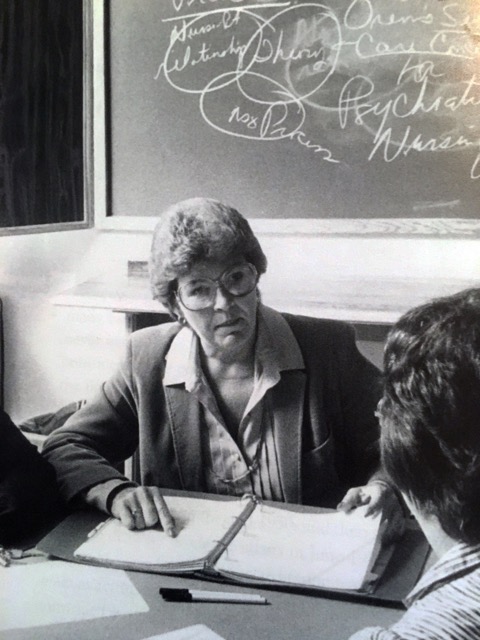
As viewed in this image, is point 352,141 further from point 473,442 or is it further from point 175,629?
point 175,629

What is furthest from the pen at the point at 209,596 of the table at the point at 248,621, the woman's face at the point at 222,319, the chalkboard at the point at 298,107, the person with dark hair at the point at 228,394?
the chalkboard at the point at 298,107

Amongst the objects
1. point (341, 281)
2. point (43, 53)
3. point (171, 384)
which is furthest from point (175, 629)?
point (43, 53)

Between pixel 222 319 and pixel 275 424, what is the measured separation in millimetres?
180

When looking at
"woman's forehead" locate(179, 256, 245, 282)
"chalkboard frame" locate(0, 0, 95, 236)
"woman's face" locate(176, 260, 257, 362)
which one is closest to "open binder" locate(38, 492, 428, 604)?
"woman's face" locate(176, 260, 257, 362)

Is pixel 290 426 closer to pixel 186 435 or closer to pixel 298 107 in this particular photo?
pixel 186 435

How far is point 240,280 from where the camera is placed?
1.04m

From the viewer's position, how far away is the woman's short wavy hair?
103 cm

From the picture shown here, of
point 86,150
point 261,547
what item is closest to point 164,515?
point 261,547

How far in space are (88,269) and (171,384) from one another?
0.24 meters

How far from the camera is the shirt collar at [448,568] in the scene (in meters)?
0.79

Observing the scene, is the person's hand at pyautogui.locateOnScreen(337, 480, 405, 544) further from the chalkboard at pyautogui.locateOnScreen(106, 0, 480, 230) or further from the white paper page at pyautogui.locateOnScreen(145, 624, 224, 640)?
the chalkboard at pyautogui.locateOnScreen(106, 0, 480, 230)

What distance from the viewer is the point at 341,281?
1024 millimetres

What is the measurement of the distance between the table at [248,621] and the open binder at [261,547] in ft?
0.07

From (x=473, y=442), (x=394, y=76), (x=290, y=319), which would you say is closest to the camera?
(x=473, y=442)
